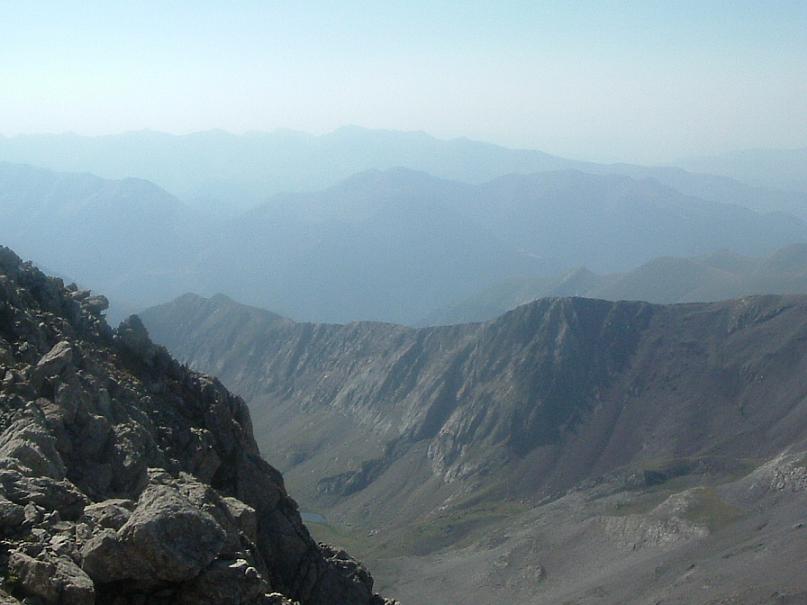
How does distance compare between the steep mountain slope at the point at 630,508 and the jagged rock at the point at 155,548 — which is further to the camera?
the steep mountain slope at the point at 630,508

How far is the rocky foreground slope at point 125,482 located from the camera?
1908cm

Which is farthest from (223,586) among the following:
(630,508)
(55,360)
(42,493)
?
(630,508)

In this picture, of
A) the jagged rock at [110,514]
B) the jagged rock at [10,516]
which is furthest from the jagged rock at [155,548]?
the jagged rock at [10,516]

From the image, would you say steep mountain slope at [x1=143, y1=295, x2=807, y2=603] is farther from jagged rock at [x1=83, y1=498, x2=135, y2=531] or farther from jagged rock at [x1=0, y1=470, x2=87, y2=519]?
jagged rock at [x1=0, y1=470, x2=87, y2=519]

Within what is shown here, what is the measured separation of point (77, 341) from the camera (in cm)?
4212

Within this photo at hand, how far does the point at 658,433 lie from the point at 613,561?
68009 mm

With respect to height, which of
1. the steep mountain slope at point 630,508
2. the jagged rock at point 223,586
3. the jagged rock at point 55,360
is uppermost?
Answer: the jagged rock at point 55,360

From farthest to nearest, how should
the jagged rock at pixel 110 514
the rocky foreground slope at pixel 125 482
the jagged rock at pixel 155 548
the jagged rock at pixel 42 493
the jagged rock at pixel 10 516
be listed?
the jagged rock at pixel 42 493 < the jagged rock at pixel 110 514 < the jagged rock at pixel 10 516 < the rocky foreground slope at pixel 125 482 < the jagged rock at pixel 155 548

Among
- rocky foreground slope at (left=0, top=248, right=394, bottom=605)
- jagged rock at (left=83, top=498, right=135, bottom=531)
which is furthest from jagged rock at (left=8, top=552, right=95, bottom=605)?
jagged rock at (left=83, top=498, right=135, bottom=531)

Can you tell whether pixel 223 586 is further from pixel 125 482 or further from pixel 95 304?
pixel 95 304

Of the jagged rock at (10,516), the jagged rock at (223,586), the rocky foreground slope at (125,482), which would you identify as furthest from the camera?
the jagged rock at (223,586)

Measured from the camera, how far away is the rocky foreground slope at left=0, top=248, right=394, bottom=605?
1908cm

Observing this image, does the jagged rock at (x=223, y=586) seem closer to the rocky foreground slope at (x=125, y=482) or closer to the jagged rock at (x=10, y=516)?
the rocky foreground slope at (x=125, y=482)

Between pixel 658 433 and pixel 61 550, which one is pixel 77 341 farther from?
pixel 658 433
